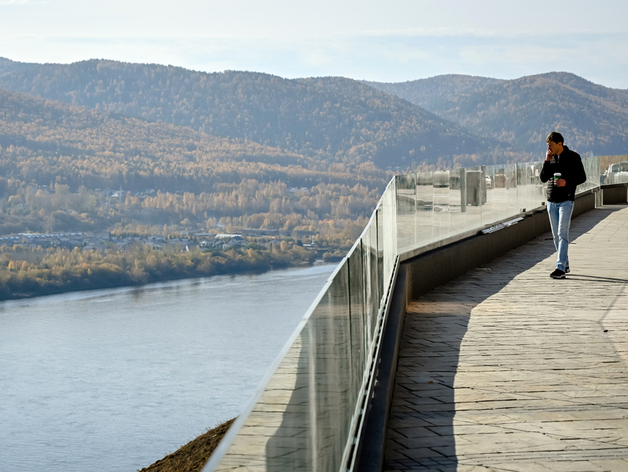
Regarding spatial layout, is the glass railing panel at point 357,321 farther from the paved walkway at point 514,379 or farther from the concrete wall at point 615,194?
the concrete wall at point 615,194

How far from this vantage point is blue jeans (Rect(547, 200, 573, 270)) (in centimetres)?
948

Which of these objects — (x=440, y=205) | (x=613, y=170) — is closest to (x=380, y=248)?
(x=440, y=205)

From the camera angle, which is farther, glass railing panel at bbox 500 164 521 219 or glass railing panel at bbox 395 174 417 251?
glass railing panel at bbox 500 164 521 219

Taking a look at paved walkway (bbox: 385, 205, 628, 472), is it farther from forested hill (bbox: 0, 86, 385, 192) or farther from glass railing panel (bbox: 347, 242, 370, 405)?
forested hill (bbox: 0, 86, 385, 192)

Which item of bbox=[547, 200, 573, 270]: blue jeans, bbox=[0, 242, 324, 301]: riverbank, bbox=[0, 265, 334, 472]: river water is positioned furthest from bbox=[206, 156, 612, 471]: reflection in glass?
bbox=[0, 242, 324, 301]: riverbank

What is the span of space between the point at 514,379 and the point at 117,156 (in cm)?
18592

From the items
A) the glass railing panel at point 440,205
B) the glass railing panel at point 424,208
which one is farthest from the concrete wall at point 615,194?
the glass railing panel at point 424,208

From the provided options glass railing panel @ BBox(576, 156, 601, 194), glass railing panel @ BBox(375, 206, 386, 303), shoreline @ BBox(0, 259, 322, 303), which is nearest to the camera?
glass railing panel @ BBox(375, 206, 386, 303)

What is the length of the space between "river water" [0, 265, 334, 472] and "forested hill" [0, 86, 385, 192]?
56029 millimetres

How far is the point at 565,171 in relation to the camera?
30.4ft

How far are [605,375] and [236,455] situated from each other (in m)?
4.68

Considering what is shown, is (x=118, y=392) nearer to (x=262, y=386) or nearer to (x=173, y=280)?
(x=173, y=280)

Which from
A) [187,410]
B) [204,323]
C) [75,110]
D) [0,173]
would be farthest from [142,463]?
[75,110]

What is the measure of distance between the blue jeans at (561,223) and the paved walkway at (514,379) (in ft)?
1.17
